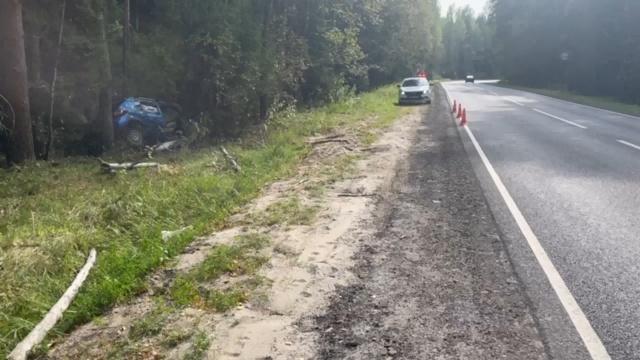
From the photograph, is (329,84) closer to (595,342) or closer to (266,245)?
(266,245)

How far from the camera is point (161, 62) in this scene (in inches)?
948

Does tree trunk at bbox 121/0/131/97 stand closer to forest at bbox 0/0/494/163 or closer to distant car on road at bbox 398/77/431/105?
forest at bbox 0/0/494/163

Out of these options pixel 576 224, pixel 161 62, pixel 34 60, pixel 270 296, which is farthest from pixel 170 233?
pixel 161 62

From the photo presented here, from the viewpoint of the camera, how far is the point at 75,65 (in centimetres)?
1995

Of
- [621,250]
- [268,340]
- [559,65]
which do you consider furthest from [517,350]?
[559,65]

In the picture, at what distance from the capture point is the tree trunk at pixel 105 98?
19844 millimetres

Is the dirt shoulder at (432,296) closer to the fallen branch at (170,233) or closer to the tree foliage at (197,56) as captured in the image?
the fallen branch at (170,233)

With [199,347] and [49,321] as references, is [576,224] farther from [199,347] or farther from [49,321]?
[49,321]

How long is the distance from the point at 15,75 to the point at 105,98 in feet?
19.9

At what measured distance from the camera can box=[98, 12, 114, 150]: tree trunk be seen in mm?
19844

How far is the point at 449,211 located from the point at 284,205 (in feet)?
7.73

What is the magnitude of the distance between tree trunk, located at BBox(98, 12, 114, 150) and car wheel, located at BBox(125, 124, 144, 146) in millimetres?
778

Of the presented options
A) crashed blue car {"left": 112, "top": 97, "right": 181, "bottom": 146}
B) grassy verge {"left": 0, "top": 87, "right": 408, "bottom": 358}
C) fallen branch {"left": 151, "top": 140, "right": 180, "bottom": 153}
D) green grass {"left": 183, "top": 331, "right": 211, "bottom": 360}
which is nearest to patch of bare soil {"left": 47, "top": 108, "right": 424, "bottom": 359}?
green grass {"left": 183, "top": 331, "right": 211, "bottom": 360}

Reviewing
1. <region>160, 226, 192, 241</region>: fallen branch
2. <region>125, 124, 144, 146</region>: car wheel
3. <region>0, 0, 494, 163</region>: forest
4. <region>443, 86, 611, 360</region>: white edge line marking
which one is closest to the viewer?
<region>443, 86, 611, 360</region>: white edge line marking
